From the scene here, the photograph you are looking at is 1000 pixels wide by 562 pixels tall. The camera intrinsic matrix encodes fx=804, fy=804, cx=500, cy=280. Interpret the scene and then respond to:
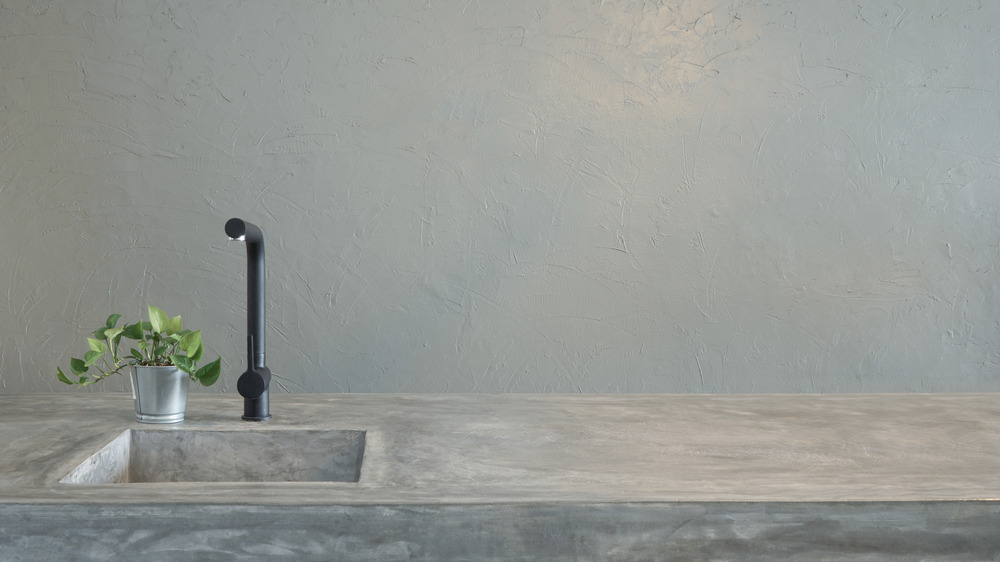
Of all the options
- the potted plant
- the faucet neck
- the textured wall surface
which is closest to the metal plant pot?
the potted plant

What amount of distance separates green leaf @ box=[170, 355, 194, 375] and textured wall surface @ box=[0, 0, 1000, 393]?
33cm

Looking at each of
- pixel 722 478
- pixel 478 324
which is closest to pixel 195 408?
pixel 478 324

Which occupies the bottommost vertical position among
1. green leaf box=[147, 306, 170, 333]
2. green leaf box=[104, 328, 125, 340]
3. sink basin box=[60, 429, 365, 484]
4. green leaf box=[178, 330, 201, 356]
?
sink basin box=[60, 429, 365, 484]

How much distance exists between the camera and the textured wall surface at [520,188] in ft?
4.70

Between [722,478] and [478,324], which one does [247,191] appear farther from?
[722,478]

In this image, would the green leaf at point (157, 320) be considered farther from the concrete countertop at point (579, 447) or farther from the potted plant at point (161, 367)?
the concrete countertop at point (579, 447)

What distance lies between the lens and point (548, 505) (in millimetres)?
740

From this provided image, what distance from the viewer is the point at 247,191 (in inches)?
57.0

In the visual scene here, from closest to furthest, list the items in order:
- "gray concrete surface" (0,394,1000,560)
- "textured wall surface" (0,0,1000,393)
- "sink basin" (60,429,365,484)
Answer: "gray concrete surface" (0,394,1000,560) → "sink basin" (60,429,365,484) → "textured wall surface" (0,0,1000,393)

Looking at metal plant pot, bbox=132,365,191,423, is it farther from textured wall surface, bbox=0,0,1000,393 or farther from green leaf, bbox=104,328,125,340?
textured wall surface, bbox=0,0,1000,393

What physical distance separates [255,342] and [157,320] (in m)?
0.14

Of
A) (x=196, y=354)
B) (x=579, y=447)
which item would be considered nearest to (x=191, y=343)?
(x=196, y=354)

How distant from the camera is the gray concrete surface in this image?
721mm

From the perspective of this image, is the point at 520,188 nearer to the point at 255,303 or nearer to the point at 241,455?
the point at 255,303
